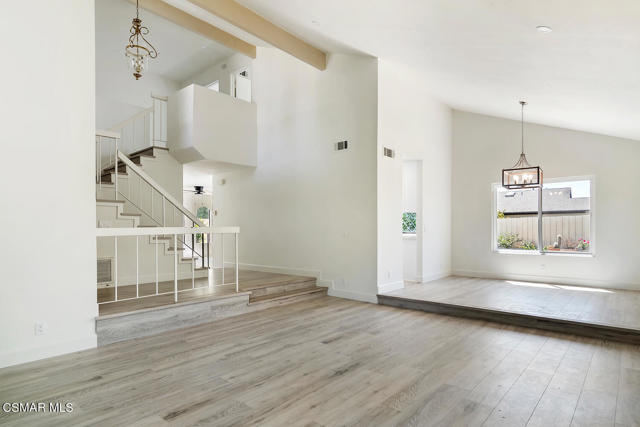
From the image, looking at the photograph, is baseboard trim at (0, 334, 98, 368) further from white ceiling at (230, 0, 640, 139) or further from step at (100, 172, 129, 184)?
white ceiling at (230, 0, 640, 139)

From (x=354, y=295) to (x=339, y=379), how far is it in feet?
10.0

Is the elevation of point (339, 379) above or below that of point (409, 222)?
below

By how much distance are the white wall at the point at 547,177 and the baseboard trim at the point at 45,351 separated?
676 cm

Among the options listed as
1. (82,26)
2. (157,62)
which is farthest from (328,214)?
(157,62)

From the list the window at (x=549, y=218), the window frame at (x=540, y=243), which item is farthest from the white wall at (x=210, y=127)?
the window at (x=549, y=218)

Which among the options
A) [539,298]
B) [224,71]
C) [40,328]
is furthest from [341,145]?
[224,71]

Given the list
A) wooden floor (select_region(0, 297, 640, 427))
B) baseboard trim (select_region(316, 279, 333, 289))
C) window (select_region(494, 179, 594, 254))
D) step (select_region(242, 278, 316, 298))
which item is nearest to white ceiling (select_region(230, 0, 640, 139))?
window (select_region(494, 179, 594, 254))


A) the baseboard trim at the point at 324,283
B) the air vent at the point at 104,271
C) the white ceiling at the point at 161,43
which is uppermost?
the white ceiling at the point at 161,43

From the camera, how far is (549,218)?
6891mm

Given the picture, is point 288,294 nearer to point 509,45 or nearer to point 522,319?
point 522,319

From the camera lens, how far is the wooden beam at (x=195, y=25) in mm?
5945

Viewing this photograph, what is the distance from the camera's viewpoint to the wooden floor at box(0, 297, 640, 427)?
2.31 metres

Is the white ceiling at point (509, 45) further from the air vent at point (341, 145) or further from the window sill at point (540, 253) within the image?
the window sill at point (540, 253)

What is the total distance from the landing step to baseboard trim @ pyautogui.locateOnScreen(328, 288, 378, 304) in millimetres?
122
